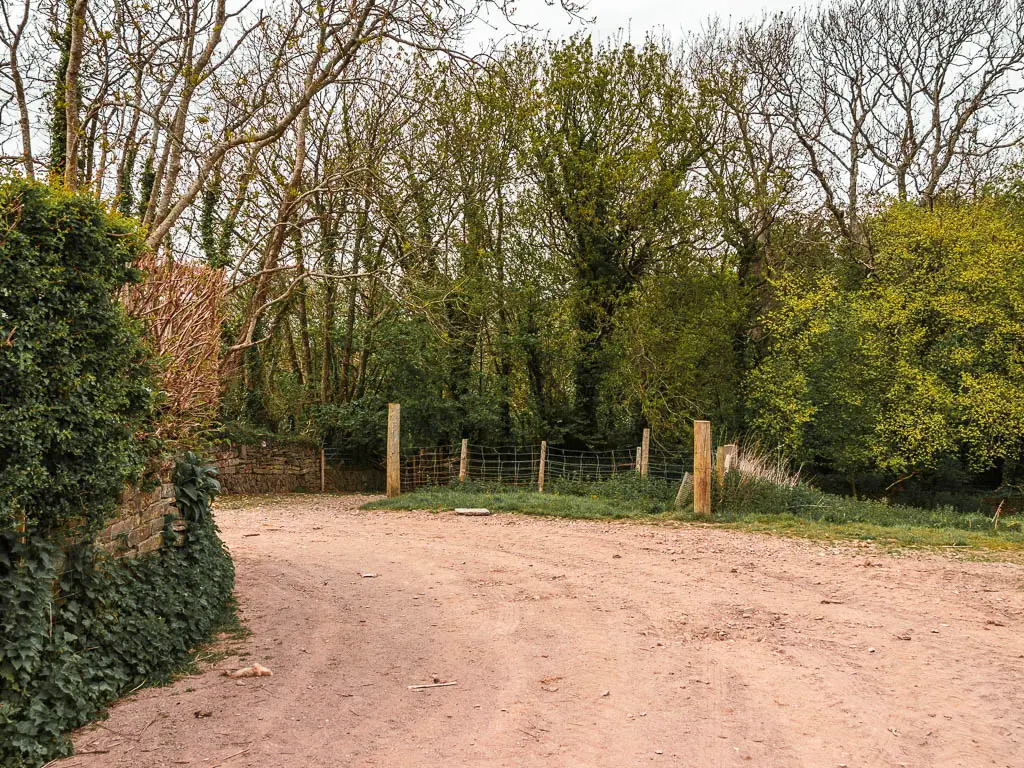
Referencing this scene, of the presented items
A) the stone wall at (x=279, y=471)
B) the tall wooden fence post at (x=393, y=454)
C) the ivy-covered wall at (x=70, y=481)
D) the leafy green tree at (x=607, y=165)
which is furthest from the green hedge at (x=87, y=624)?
the leafy green tree at (x=607, y=165)

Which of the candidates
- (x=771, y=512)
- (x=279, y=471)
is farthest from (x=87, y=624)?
(x=279, y=471)

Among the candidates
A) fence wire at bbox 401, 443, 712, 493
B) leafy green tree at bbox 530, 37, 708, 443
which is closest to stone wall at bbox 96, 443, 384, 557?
fence wire at bbox 401, 443, 712, 493

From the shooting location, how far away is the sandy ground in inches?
155

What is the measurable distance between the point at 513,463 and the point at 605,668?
47.1ft

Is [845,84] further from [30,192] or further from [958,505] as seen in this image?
[30,192]

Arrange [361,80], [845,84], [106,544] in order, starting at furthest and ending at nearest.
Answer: [845,84]
[361,80]
[106,544]

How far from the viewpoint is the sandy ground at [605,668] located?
3.93 m

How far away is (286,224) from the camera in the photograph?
13.9 metres

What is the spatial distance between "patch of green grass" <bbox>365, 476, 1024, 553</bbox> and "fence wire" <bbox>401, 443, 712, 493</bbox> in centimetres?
231

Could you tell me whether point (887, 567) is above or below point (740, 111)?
below

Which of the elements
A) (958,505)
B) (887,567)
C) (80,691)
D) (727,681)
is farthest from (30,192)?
(958,505)

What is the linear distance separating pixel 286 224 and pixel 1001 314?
16.0 metres

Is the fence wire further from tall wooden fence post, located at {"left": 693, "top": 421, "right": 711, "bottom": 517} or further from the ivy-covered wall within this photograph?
the ivy-covered wall

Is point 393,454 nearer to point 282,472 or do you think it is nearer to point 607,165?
point 282,472
